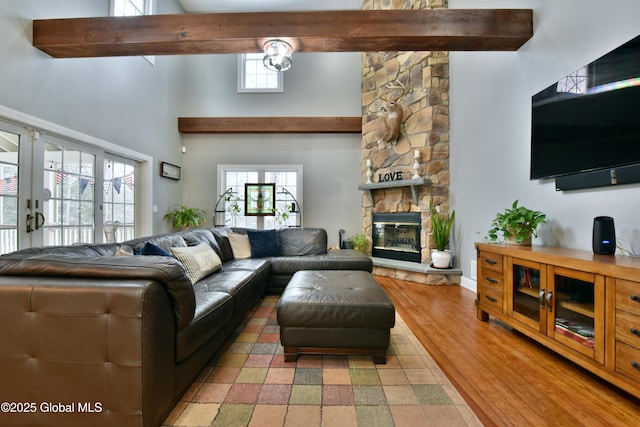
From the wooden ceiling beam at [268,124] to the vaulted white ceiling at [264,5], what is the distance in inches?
86.1

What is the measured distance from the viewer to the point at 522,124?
8.71 feet

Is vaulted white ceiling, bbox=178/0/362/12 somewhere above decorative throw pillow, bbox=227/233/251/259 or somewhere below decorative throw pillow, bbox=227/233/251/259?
above

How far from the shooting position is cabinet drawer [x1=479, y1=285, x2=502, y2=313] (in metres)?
2.24

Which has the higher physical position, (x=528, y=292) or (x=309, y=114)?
(x=309, y=114)

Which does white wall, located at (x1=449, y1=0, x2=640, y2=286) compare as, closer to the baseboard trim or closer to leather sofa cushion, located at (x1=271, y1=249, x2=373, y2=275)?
the baseboard trim

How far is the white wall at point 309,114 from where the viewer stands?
5805 millimetres

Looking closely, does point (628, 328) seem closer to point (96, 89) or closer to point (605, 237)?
point (605, 237)

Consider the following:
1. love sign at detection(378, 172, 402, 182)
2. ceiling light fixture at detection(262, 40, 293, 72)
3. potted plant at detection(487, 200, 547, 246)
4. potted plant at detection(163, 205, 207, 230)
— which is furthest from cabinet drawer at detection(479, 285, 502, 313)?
potted plant at detection(163, 205, 207, 230)

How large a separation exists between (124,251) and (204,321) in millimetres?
888

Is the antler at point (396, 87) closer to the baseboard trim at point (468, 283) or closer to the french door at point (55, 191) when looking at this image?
the baseboard trim at point (468, 283)

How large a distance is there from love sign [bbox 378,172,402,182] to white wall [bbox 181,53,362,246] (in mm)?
1051

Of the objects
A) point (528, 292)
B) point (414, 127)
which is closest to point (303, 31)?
point (414, 127)

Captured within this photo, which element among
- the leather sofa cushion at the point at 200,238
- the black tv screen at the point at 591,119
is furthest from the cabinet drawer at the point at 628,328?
the leather sofa cushion at the point at 200,238

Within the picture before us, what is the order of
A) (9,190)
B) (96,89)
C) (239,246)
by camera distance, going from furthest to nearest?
(239,246), (96,89), (9,190)
